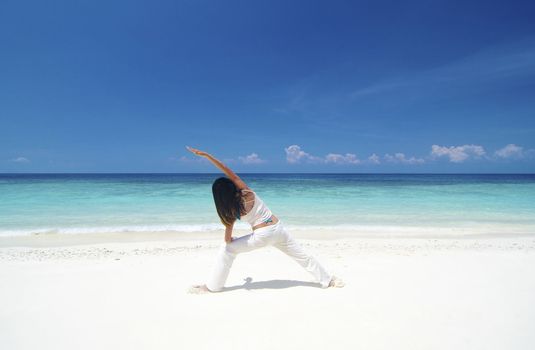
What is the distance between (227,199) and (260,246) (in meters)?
0.77

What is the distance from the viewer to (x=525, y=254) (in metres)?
5.90

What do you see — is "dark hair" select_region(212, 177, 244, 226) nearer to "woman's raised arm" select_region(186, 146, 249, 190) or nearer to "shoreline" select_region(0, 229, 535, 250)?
"woman's raised arm" select_region(186, 146, 249, 190)

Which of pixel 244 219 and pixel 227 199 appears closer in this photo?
pixel 227 199

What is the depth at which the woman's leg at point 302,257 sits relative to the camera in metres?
3.76

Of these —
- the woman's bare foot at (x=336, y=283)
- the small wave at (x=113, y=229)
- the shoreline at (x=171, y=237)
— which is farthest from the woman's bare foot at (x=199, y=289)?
the small wave at (x=113, y=229)

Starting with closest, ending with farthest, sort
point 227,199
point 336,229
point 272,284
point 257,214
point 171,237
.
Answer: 1. point 227,199
2. point 257,214
3. point 272,284
4. point 171,237
5. point 336,229

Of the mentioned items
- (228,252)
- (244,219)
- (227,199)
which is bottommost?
(228,252)

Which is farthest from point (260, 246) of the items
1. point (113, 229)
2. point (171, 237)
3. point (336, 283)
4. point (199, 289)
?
point (113, 229)

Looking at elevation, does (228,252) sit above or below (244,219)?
below

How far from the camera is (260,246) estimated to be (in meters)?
3.65

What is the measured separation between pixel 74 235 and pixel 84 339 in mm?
7363

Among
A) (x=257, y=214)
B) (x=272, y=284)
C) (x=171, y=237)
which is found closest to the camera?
(x=257, y=214)

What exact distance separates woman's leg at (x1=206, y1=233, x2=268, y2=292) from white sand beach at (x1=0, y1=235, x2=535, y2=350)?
0.20 metres

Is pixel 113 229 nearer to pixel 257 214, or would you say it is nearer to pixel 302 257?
pixel 257 214
